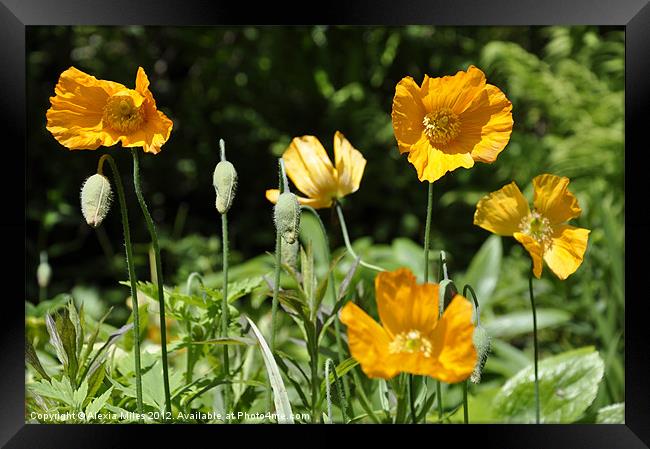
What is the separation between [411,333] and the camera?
0.58 m

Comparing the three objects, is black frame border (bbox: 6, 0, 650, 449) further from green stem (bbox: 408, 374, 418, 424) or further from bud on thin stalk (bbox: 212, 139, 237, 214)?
bud on thin stalk (bbox: 212, 139, 237, 214)

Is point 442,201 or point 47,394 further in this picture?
point 442,201

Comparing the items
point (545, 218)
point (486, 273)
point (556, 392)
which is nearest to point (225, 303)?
point (545, 218)

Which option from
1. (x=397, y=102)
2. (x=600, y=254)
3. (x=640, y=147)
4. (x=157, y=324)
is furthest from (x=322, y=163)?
(x=600, y=254)

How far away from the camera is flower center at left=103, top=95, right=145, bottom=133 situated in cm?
64

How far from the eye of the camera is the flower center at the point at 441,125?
65 cm

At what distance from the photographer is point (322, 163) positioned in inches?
29.4

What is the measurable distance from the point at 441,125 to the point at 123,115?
10.2 inches

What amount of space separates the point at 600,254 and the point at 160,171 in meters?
1.47

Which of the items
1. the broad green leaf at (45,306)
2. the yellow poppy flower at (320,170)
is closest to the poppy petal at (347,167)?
the yellow poppy flower at (320,170)

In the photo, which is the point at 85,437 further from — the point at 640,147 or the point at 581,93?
the point at 581,93

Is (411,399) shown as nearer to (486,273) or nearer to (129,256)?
(129,256)

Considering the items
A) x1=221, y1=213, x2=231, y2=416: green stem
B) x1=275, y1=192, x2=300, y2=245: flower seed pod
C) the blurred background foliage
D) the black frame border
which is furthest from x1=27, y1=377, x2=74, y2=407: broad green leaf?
the blurred background foliage

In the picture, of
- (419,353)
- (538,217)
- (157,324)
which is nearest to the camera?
(419,353)
